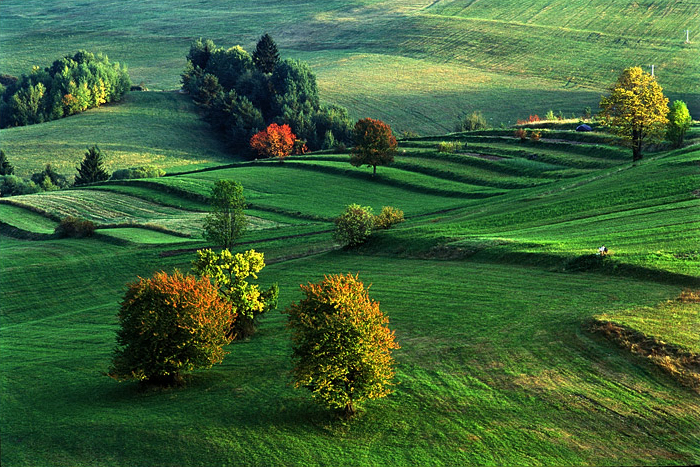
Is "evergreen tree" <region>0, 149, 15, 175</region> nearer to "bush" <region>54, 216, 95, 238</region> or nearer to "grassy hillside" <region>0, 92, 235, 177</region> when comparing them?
"grassy hillside" <region>0, 92, 235, 177</region>

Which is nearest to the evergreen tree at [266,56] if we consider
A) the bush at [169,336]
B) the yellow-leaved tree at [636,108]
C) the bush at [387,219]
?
the yellow-leaved tree at [636,108]

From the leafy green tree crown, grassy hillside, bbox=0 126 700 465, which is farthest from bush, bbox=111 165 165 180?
the leafy green tree crown

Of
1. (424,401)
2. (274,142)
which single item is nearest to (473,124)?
(274,142)

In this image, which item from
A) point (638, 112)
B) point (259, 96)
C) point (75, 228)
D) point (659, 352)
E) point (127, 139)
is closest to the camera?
point (659, 352)

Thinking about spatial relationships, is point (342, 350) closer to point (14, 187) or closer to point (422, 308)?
point (422, 308)

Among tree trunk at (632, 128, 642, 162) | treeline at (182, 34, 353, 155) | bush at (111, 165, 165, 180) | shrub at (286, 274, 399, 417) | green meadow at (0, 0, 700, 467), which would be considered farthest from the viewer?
treeline at (182, 34, 353, 155)

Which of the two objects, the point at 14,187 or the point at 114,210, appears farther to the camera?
the point at 14,187

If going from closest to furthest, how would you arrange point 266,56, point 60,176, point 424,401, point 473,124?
point 424,401 → point 60,176 → point 473,124 → point 266,56

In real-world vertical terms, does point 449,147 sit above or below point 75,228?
above
